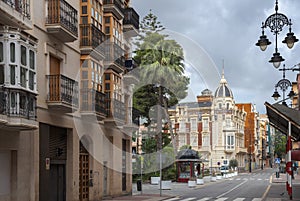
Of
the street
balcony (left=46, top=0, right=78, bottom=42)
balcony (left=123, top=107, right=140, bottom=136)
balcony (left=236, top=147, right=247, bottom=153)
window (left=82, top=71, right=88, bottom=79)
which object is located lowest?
the street

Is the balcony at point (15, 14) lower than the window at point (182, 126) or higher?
higher

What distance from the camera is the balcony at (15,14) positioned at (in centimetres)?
1561

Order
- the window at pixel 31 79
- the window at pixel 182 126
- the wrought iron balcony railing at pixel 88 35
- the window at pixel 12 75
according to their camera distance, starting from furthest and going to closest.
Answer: the window at pixel 182 126 → the wrought iron balcony railing at pixel 88 35 → the window at pixel 31 79 → the window at pixel 12 75

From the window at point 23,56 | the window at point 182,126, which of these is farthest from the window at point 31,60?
the window at point 182,126

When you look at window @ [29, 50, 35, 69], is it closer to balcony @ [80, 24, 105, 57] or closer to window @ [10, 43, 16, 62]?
window @ [10, 43, 16, 62]

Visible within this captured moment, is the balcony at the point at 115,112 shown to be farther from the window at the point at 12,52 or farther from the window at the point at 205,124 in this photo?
the window at the point at 205,124

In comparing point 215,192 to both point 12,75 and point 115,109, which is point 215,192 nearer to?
point 115,109

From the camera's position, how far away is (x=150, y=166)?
55.0 metres

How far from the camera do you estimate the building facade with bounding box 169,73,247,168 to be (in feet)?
252

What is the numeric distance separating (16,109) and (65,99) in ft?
16.7

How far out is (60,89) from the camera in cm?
2106

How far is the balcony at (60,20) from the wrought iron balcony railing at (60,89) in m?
1.73

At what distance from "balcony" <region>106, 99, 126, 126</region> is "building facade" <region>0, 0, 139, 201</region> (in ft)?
0.18

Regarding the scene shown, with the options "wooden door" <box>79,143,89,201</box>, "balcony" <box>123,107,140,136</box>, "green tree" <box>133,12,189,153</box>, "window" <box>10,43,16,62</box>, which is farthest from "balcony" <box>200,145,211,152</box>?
"window" <box>10,43,16,62</box>
